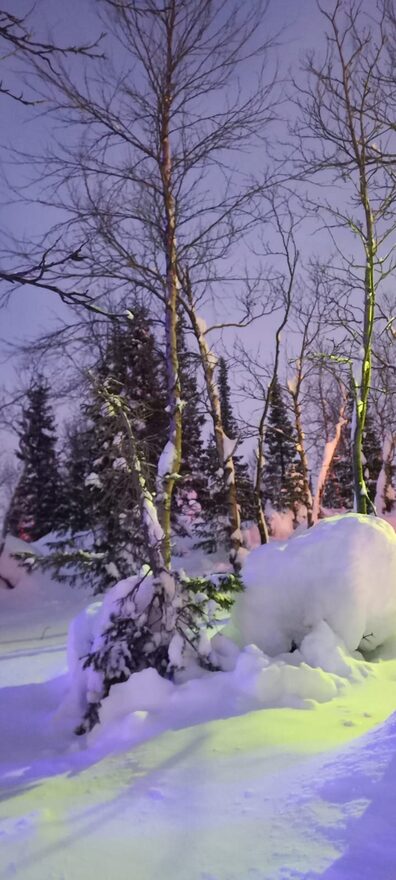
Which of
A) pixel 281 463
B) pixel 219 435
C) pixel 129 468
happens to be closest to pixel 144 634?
pixel 129 468

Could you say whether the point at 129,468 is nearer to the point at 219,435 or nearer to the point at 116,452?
the point at 116,452

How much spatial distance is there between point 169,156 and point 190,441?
19532 mm

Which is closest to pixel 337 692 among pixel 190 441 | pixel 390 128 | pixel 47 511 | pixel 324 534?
pixel 324 534

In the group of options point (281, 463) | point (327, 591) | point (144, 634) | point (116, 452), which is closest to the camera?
point (144, 634)

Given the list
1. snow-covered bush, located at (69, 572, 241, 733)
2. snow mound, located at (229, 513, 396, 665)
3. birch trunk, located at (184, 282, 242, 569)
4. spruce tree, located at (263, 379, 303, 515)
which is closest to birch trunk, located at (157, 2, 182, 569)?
snow-covered bush, located at (69, 572, 241, 733)

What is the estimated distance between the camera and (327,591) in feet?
20.7

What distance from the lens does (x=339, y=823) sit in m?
2.56

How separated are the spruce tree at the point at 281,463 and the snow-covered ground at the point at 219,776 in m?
13.4

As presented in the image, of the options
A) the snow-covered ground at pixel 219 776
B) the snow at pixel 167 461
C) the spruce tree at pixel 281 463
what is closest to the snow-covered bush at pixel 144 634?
the snow-covered ground at pixel 219 776

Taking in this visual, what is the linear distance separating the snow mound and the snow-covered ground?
0.36ft

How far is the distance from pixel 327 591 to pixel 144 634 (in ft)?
6.58

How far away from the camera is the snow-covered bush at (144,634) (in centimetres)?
566

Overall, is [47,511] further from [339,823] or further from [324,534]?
[339,823]

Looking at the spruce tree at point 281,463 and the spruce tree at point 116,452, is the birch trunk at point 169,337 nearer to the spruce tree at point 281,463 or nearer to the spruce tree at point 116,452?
the spruce tree at point 116,452
